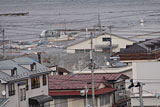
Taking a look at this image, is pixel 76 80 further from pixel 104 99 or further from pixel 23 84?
pixel 23 84

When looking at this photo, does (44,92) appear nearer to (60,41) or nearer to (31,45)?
(31,45)

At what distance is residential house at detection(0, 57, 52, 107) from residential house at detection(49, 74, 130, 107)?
0.62 metres

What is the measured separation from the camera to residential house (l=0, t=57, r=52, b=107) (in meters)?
11.2

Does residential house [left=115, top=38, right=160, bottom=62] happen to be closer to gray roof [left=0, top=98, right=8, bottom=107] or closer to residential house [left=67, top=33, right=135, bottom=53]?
gray roof [left=0, top=98, right=8, bottom=107]

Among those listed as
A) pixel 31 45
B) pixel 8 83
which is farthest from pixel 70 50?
pixel 8 83

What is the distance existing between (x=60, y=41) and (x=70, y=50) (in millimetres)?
14107

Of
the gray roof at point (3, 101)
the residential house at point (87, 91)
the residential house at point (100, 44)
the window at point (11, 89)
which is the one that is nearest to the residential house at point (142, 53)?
the residential house at point (87, 91)

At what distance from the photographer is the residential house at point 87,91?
13.0m

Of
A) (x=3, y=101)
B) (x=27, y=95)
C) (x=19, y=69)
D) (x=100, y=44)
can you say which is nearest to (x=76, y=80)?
(x=19, y=69)

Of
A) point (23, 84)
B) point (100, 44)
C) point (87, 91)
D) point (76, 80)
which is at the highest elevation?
point (100, 44)

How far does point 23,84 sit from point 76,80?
264cm

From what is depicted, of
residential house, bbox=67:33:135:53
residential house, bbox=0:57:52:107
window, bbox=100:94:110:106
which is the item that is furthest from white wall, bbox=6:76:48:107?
residential house, bbox=67:33:135:53

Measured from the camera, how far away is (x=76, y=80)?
14109 millimetres

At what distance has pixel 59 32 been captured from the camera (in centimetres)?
3947
